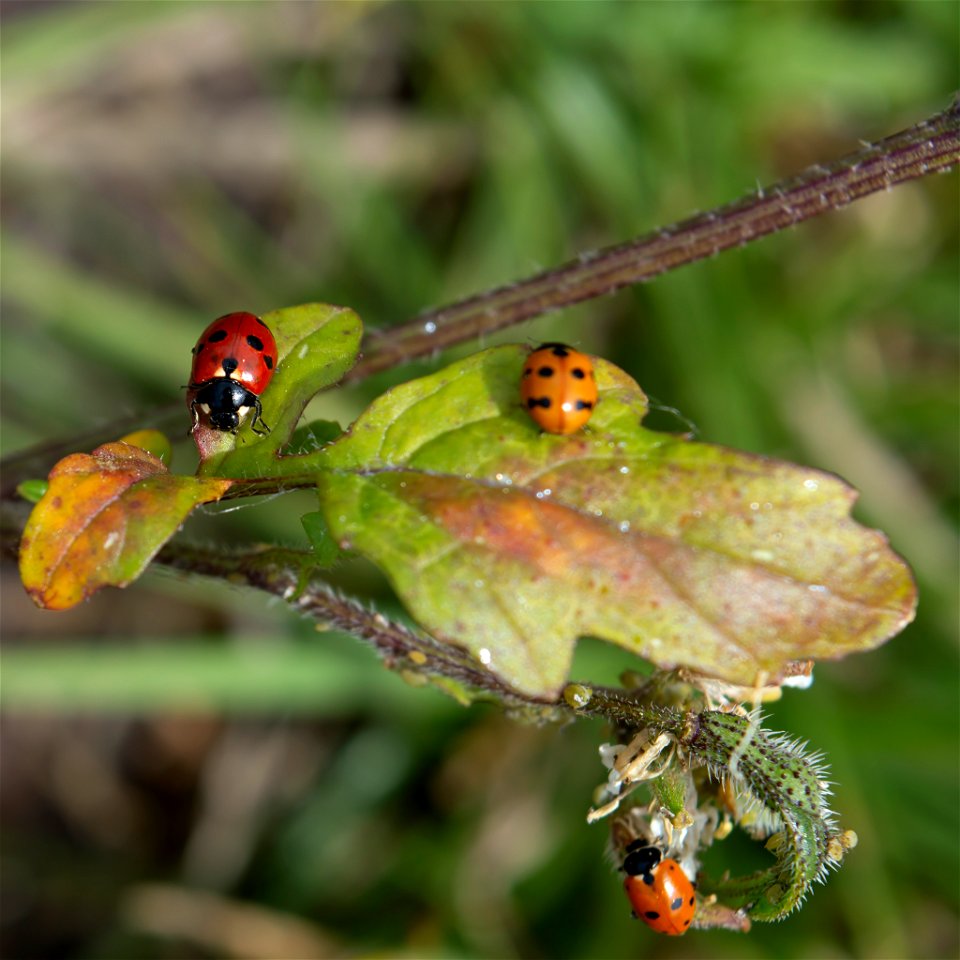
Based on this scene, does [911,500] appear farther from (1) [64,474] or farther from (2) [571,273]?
(1) [64,474]

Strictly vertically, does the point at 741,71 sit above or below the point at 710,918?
above

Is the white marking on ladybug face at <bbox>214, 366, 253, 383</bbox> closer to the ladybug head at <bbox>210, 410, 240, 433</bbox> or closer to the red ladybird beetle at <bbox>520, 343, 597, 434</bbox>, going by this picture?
the ladybug head at <bbox>210, 410, 240, 433</bbox>

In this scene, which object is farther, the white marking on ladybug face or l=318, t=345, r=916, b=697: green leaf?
the white marking on ladybug face

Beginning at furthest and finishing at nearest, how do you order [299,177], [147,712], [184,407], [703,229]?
[299,177], [147,712], [184,407], [703,229]

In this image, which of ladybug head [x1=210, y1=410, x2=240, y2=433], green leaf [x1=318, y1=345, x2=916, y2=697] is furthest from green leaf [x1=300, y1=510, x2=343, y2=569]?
ladybug head [x1=210, y1=410, x2=240, y2=433]

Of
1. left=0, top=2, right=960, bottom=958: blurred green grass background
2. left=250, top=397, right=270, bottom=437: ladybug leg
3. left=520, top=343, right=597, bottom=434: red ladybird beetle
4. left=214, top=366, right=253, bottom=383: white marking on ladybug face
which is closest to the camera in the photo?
left=520, top=343, right=597, bottom=434: red ladybird beetle

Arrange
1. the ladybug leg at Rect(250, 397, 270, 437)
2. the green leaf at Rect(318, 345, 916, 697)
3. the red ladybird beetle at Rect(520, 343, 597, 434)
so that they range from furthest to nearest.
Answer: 1. the ladybug leg at Rect(250, 397, 270, 437)
2. the red ladybird beetle at Rect(520, 343, 597, 434)
3. the green leaf at Rect(318, 345, 916, 697)

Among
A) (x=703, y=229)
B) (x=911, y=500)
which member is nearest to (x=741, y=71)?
(x=911, y=500)

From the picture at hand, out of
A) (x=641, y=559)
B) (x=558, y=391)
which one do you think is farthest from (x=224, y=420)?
(x=641, y=559)

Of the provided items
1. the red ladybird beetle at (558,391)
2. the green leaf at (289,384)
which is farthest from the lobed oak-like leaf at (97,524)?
the red ladybird beetle at (558,391)
